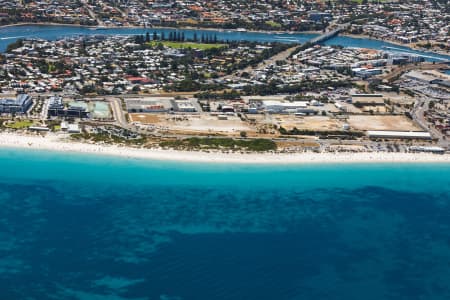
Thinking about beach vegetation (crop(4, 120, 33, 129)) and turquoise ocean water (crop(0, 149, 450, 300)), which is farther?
beach vegetation (crop(4, 120, 33, 129))

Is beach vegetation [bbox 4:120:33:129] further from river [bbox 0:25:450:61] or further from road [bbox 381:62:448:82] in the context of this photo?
road [bbox 381:62:448:82]

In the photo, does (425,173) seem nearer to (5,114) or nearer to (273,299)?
(273,299)

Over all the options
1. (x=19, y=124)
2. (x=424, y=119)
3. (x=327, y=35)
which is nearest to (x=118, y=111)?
(x=19, y=124)

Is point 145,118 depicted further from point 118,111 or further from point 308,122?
point 308,122

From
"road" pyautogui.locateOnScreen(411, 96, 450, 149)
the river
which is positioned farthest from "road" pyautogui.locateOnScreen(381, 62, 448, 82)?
"road" pyautogui.locateOnScreen(411, 96, 450, 149)

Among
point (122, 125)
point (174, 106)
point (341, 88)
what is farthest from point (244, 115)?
point (341, 88)

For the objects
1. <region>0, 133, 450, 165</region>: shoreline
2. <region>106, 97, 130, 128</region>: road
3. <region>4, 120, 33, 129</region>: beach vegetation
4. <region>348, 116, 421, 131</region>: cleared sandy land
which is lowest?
<region>0, 133, 450, 165</region>: shoreline
